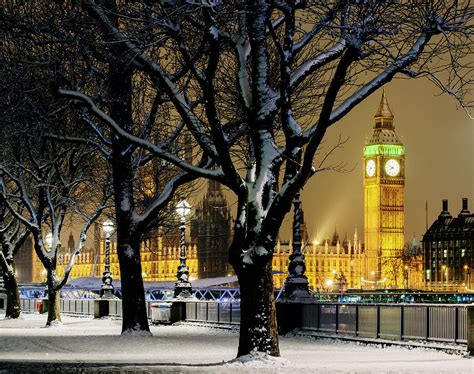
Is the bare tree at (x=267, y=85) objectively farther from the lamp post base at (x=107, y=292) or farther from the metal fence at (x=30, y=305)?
the metal fence at (x=30, y=305)

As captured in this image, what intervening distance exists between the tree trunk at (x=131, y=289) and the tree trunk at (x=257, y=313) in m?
10.3

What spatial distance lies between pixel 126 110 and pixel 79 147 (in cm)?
915

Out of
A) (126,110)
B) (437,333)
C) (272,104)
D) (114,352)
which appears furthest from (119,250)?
(272,104)


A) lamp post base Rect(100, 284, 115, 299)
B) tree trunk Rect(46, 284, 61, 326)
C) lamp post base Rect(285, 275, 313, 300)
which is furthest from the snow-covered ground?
lamp post base Rect(100, 284, 115, 299)

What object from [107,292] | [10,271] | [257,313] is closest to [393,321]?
[257,313]

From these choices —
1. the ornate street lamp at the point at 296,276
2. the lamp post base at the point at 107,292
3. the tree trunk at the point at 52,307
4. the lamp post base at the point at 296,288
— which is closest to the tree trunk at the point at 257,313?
the ornate street lamp at the point at 296,276

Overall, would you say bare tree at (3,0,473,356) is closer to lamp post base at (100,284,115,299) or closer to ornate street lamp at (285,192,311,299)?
ornate street lamp at (285,192,311,299)

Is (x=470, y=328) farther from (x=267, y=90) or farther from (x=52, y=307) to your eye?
(x=52, y=307)

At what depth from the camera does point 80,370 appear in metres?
Answer: 19.1

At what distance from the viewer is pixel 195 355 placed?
2375 centimetres

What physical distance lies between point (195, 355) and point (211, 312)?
18.3m

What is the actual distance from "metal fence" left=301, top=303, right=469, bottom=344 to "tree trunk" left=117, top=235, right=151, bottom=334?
5241 millimetres

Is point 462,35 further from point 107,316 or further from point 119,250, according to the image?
point 107,316

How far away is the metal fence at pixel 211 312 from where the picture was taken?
4053 cm
